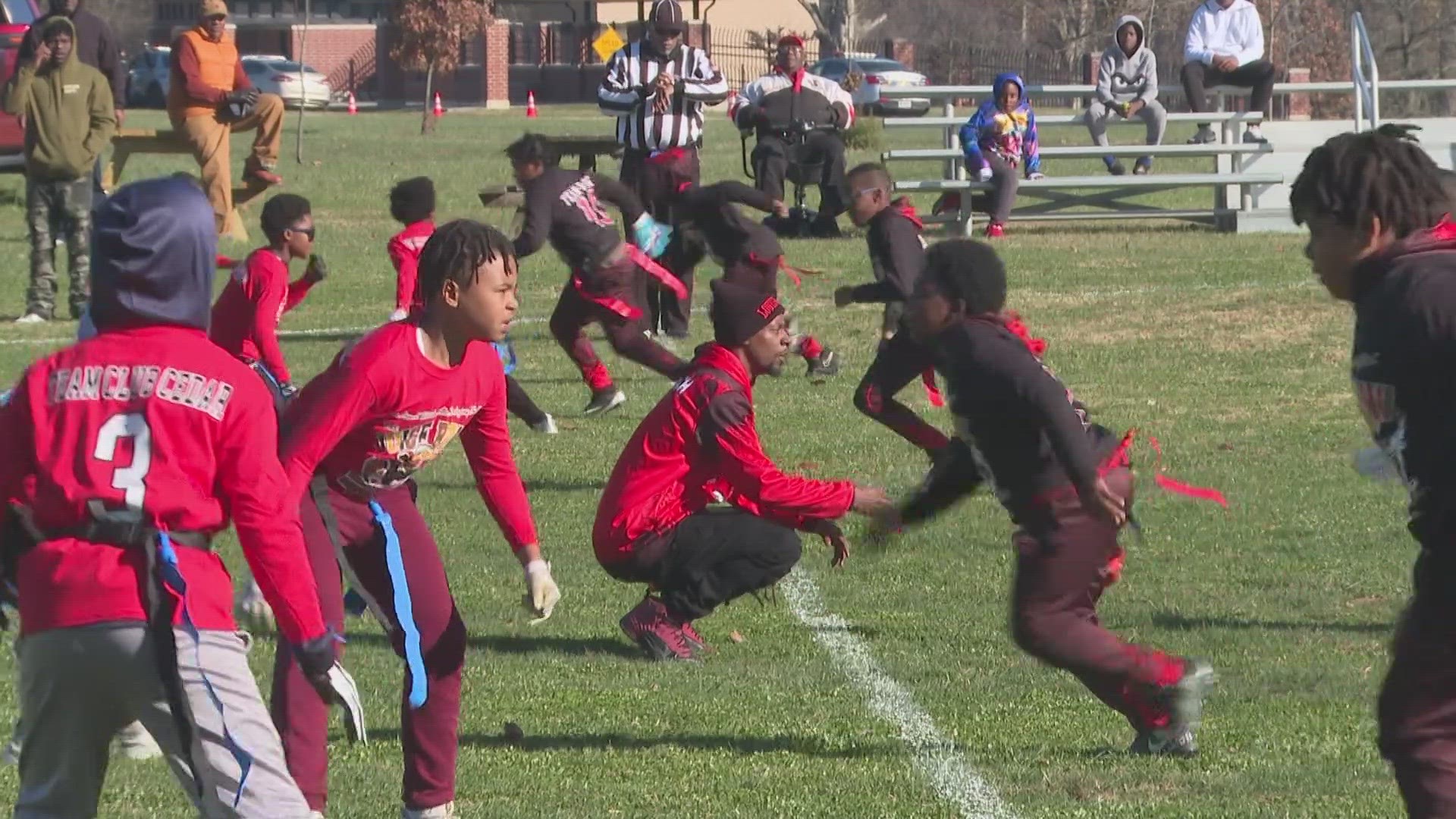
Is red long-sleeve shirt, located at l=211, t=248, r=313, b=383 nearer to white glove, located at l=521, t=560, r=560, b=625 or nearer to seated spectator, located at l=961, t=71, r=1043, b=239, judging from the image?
white glove, located at l=521, t=560, r=560, b=625

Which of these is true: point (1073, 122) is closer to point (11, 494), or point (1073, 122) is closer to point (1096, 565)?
point (1096, 565)

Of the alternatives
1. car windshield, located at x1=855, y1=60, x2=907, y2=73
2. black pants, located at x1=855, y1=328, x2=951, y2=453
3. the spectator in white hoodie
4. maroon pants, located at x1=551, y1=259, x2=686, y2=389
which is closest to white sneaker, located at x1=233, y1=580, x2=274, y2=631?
black pants, located at x1=855, y1=328, x2=951, y2=453

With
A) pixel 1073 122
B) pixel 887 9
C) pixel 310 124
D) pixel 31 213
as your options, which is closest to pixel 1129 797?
pixel 31 213

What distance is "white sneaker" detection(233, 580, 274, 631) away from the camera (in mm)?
5414

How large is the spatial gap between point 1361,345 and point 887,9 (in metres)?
74.2

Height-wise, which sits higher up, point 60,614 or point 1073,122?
point 1073,122

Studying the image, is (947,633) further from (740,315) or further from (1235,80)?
(1235,80)

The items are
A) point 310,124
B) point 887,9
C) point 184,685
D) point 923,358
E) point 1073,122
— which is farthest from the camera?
point 887,9

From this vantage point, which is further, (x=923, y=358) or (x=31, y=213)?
(x=31, y=213)

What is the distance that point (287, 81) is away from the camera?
192ft

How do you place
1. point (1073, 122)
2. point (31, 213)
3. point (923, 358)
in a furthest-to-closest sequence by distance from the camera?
point (1073, 122)
point (31, 213)
point (923, 358)

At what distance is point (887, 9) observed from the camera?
76.9 meters

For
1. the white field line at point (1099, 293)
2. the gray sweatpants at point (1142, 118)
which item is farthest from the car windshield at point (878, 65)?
the white field line at point (1099, 293)

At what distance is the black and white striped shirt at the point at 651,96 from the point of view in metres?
17.3
